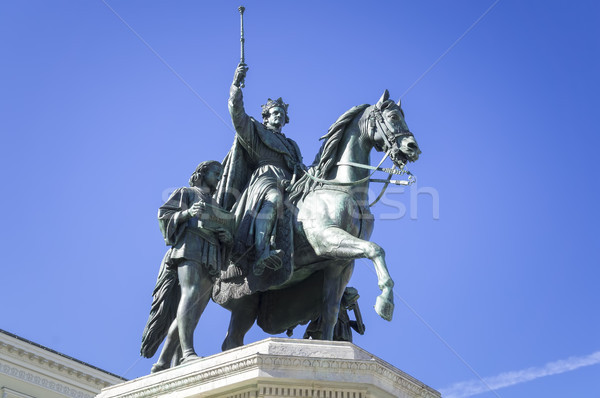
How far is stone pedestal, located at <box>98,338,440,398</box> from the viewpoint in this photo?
36.2 feet

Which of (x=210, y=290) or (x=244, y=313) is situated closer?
(x=210, y=290)

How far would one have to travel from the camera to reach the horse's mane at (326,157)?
14250mm

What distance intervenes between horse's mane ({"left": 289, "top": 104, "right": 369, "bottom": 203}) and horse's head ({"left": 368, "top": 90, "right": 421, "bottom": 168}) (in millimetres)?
390

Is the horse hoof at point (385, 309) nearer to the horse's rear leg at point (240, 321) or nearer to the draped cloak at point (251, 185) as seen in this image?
the draped cloak at point (251, 185)

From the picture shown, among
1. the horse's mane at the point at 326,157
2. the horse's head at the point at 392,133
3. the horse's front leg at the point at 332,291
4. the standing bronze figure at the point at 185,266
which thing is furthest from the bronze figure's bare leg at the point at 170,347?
the horse's head at the point at 392,133

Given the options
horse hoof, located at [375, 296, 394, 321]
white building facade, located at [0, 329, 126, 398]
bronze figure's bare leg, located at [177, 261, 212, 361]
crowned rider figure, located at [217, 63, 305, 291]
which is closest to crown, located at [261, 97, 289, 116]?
crowned rider figure, located at [217, 63, 305, 291]

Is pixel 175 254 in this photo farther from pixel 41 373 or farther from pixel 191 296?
pixel 41 373

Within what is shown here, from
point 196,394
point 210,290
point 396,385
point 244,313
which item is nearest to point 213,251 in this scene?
point 210,290

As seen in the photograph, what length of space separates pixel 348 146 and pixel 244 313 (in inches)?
116

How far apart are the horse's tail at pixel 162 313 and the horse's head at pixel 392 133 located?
3590mm

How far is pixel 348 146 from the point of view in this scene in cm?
1447

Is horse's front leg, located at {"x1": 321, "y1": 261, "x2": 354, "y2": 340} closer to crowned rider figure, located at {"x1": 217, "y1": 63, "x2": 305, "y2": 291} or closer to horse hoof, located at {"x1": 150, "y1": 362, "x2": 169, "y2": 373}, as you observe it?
crowned rider figure, located at {"x1": 217, "y1": 63, "x2": 305, "y2": 291}

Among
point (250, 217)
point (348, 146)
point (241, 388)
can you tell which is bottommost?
point (241, 388)

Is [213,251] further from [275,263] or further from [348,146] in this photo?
[348,146]
